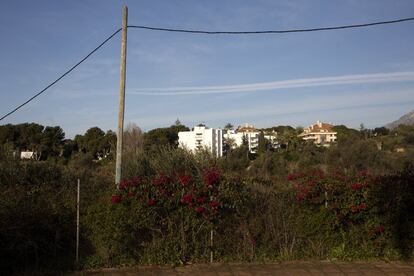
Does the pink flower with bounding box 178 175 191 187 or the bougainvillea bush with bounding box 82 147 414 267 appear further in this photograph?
the pink flower with bounding box 178 175 191 187

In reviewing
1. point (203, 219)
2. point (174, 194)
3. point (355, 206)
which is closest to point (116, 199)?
point (174, 194)

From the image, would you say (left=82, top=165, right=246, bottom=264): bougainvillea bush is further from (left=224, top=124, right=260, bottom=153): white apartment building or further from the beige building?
the beige building

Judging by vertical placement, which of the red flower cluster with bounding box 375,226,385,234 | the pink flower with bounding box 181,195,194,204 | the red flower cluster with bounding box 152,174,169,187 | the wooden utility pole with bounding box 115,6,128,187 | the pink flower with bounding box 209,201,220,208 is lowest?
the red flower cluster with bounding box 375,226,385,234

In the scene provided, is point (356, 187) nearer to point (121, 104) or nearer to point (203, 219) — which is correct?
point (203, 219)

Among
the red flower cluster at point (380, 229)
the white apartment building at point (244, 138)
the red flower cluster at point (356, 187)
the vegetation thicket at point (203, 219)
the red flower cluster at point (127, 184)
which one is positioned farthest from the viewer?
the white apartment building at point (244, 138)

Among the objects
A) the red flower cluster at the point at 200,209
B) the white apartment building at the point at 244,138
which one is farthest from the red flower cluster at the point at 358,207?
the white apartment building at the point at 244,138

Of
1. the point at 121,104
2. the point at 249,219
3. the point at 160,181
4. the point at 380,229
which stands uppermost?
the point at 121,104

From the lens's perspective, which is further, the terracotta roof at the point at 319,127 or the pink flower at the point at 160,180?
the terracotta roof at the point at 319,127

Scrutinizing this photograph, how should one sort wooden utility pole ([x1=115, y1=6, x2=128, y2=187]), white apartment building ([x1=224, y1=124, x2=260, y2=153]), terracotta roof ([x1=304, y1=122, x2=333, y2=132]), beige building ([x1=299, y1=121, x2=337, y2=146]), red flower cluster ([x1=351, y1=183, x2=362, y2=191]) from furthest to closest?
terracotta roof ([x1=304, y1=122, x2=333, y2=132]) < beige building ([x1=299, y1=121, x2=337, y2=146]) < white apartment building ([x1=224, y1=124, x2=260, y2=153]) < wooden utility pole ([x1=115, y1=6, x2=128, y2=187]) < red flower cluster ([x1=351, y1=183, x2=362, y2=191])

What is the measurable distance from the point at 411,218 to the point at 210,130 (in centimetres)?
7293

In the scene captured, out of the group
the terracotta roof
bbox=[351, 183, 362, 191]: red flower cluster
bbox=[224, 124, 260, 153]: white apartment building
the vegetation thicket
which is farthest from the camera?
the terracotta roof

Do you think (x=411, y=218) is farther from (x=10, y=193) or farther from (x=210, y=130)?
(x=210, y=130)

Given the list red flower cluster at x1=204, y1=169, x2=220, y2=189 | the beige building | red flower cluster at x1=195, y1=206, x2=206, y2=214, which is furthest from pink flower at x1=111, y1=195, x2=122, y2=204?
the beige building

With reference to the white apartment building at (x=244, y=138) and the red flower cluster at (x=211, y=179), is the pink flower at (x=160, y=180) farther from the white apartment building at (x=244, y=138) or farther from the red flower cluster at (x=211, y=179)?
the white apartment building at (x=244, y=138)
